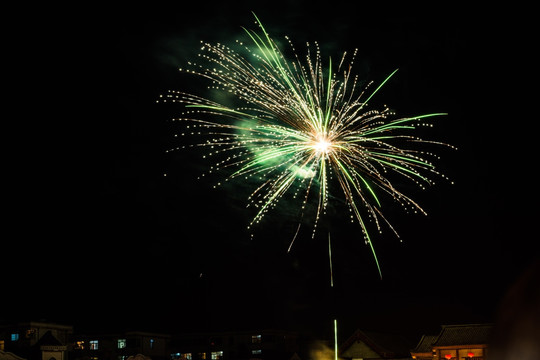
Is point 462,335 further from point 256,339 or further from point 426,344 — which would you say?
point 256,339

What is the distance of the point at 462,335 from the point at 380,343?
269 inches

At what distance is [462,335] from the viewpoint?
3234 cm

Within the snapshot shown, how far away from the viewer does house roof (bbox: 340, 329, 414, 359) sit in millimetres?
37375

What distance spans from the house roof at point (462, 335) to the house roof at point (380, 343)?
16.8 feet

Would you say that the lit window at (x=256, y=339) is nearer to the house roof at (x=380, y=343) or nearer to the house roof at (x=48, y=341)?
the house roof at (x=380, y=343)

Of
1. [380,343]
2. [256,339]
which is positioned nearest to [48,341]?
[256,339]

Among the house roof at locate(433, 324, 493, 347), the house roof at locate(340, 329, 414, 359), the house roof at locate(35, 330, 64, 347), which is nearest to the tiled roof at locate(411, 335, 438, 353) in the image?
the house roof at locate(433, 324, 493, 347)

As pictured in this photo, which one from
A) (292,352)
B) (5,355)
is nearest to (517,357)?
(5,355)

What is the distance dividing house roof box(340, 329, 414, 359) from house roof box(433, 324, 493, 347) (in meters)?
5.11

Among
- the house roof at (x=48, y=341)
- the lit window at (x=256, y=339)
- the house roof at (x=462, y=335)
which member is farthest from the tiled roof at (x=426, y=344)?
the house roof at (x=48, y=341)

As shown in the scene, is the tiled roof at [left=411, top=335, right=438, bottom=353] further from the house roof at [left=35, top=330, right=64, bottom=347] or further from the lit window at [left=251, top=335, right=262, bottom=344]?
the house roof at [left=35, top=330, right=64, bottom=347]

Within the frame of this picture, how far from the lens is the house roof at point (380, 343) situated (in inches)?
1471

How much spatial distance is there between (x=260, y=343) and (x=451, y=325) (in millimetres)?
18805

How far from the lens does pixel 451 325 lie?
107 feet
